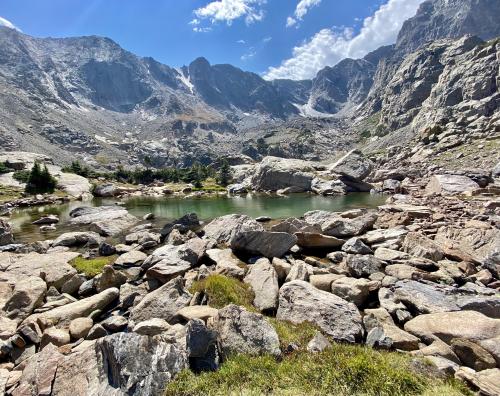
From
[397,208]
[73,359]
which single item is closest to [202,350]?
[73,359]

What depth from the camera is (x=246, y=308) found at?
1091cm

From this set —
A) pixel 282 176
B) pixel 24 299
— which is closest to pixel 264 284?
pixel 24 299

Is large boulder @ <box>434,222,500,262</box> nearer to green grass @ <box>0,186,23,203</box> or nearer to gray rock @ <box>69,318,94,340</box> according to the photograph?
gray rock @ <box>69,318,94,340</box>

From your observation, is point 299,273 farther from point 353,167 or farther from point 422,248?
point 353,167

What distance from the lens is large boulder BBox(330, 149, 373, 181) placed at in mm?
96375

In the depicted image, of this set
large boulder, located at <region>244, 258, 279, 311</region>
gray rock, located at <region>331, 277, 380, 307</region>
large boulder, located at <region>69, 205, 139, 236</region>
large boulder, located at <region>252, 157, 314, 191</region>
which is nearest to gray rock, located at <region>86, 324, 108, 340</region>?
large boulder, located at <region>244, 258, 279, 311</region>

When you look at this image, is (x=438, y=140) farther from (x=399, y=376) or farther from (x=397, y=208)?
(x=399, y=376)

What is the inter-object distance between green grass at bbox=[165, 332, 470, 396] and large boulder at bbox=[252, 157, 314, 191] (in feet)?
314

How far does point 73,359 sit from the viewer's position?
8.26 m

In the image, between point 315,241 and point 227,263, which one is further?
point 315,241

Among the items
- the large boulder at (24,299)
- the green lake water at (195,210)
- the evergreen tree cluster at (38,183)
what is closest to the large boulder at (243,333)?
the large boulder at (24,299)

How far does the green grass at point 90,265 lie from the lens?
18453mm

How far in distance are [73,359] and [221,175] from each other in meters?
125

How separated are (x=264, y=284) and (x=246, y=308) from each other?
289 cm
